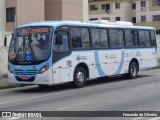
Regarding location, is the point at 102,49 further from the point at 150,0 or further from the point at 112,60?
the point at 150,0

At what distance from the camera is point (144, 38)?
2417 centimetres

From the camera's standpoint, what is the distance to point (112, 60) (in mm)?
21219

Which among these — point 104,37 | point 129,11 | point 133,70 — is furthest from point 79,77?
point 129,11

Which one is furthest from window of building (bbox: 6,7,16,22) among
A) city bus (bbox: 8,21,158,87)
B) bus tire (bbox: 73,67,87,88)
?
bus tire (bbox: 73,67,87,88)

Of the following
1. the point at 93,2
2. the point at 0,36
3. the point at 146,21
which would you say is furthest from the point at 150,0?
the point at 0,36

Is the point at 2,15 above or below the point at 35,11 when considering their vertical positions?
below

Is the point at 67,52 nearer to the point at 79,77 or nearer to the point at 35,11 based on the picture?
the point at 79,77

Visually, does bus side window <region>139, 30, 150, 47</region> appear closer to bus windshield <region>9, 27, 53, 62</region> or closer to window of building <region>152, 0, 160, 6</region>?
bus windshield <region>9, 27, 53, 62</region>

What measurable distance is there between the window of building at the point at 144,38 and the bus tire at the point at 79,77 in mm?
5899

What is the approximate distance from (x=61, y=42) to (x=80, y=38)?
1.58 m

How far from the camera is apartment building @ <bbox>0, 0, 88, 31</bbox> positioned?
44.9 m

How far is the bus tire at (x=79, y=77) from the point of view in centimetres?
1845

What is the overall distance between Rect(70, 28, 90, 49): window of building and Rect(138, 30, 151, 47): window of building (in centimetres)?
521

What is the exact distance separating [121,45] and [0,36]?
24.0 ft
